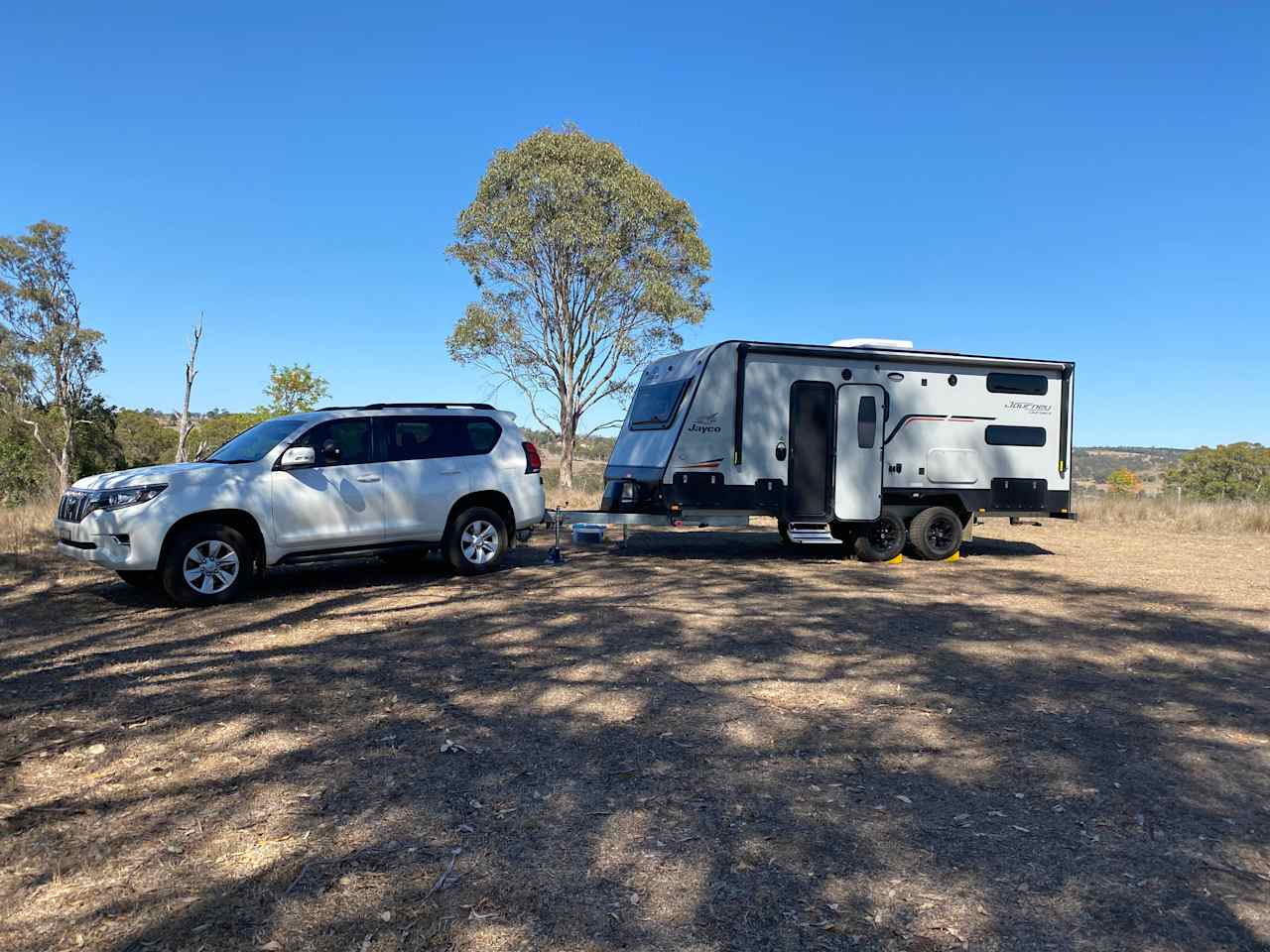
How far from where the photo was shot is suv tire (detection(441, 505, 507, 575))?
10039mm

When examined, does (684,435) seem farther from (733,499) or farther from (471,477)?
(471,477)

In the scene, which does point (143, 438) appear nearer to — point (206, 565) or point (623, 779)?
point (206, 565)

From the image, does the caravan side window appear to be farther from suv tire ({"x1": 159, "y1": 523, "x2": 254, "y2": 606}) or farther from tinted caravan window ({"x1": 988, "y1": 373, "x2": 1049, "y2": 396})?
suv tire ({"x1": 159, "y1": 523, "x2": 254, "y2": 606})

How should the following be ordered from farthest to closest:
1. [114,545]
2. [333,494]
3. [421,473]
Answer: [421,473] < [333,494] < [114,545]

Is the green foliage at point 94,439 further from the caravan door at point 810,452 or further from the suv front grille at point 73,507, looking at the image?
the caravan door at point 810,452

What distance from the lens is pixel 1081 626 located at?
8.16 m

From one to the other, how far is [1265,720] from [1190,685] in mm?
815

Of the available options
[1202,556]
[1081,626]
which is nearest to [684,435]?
[1081,626]

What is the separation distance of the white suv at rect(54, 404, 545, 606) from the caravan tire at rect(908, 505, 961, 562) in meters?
5.61

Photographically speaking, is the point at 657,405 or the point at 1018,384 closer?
the point at 657,405

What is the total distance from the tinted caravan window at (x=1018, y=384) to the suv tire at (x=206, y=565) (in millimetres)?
10086

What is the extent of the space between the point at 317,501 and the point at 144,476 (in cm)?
159

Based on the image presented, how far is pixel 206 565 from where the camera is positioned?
821 centimetres

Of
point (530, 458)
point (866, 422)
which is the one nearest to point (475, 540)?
point (530, 458)
